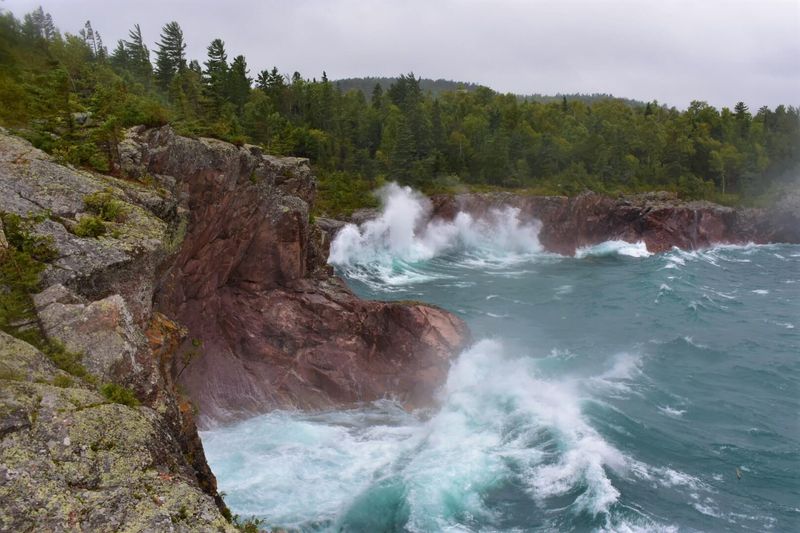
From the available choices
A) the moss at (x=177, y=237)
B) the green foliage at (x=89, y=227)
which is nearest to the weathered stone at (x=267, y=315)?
the moss at (x=177, y=237)

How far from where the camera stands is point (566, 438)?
878 inches

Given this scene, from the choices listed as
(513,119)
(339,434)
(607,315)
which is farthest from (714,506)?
(513,119)

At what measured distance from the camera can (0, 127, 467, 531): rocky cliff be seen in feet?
24.9

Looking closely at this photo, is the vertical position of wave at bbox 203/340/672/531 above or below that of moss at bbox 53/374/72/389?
below

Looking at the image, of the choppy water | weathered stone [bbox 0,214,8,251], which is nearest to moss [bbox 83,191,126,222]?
weathered stone [bbox 0,214,8,251]

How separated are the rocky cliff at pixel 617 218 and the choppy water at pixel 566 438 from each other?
28.9m

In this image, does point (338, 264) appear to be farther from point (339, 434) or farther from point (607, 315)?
point (339, 434)

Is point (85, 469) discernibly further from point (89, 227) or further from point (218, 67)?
point (218, 67)

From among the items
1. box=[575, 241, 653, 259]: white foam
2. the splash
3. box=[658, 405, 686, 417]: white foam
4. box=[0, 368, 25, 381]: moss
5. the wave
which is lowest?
box=[658, 405, 686, 417]: white foam

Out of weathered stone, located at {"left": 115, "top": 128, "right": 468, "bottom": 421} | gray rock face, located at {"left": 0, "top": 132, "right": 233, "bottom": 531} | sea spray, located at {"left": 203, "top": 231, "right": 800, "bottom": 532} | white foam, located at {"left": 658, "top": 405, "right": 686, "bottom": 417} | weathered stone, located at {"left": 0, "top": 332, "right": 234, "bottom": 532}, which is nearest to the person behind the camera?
weathered stone, located at {"left": 0, "top": 332, "right": 234, "bottom": 532}

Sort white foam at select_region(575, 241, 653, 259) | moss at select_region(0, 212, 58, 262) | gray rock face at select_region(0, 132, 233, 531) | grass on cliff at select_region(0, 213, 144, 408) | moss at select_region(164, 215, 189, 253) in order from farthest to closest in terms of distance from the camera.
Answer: white foam at select_region(575, 241, 653, 259) → moss at select_region(164, 215, 189, 253) → moss at select_region(0, 212, 58, 262) → grass on cliff at select_region(0, 213, 144, 408) → gray rock face at select_region(0, 132, 233, 531)

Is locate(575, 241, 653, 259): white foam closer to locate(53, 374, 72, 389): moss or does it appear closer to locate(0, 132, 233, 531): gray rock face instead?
locate(0, 132, 233, 531): gray rock face

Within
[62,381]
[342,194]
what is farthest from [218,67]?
[62,381]

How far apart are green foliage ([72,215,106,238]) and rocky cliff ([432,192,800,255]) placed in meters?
56.3
